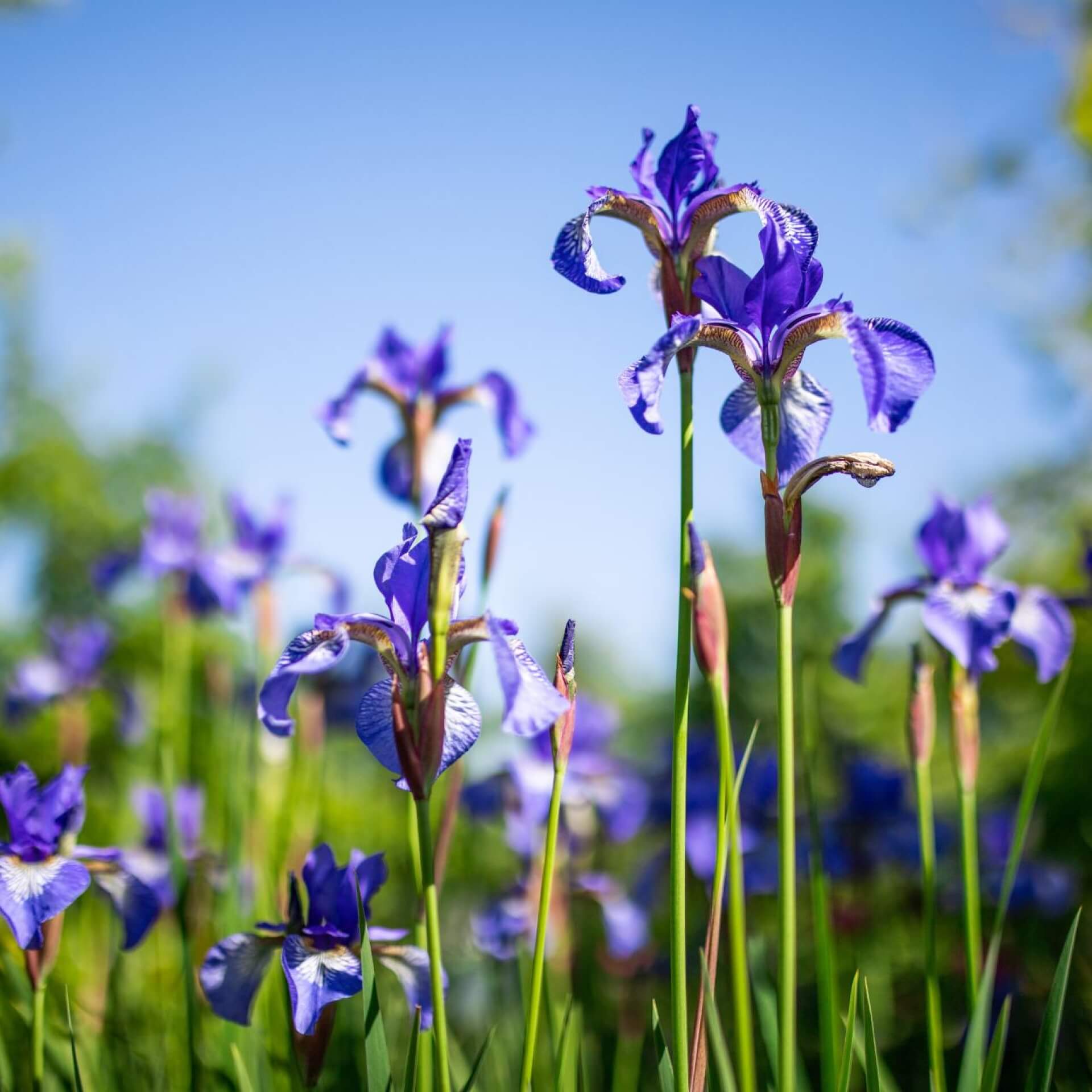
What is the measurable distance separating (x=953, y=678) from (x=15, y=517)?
35.5ft

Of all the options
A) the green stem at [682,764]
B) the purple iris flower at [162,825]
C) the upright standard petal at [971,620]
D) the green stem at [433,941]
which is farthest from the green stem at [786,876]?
the purple iris flower at [162,825]

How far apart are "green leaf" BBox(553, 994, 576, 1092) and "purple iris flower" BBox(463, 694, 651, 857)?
1.01 m

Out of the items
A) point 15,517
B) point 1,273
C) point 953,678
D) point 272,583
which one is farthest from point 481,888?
point 1,273

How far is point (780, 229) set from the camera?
129 centimetres

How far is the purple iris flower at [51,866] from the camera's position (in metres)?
1.46

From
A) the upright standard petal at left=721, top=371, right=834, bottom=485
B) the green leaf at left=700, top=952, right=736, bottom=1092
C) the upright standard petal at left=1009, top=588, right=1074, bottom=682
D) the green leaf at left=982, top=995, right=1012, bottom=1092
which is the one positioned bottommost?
the green leaf at left=982, top=995, right=1012, bottom=1092

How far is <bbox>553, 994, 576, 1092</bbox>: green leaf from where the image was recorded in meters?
1.42

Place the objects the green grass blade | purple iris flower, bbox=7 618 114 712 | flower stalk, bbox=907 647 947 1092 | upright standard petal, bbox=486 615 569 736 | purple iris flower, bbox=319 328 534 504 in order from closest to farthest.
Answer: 1. upright standard petal, bbox=486 615 569 736
2. the green grass blade
3. flower stalk, bbox=907 647 947 1092
4. purple iris flower, bbox=319 328 534 504
5. purple iris flower, bbox=7 618 114 712

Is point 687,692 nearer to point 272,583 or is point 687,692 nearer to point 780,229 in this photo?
point 780,229

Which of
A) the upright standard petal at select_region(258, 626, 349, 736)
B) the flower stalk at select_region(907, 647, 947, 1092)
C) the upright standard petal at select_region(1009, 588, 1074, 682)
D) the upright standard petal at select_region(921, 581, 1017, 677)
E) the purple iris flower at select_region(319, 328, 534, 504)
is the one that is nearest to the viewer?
the upright standard petal at select_region(258, 626, 349, 736)

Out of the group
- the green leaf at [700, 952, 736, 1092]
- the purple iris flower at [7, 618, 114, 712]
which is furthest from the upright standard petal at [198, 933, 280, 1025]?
the purple iris flower at [7, 618, 114, 712]

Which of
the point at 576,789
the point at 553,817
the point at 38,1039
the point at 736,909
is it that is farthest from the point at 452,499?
the point at 576,789

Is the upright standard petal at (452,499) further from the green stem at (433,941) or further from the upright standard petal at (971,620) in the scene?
the upright standard petal at (971,620)

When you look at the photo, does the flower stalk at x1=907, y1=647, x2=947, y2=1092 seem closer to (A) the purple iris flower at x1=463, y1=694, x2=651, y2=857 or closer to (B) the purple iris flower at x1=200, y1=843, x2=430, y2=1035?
(B) the purple iris flower at x1=200, y1=843, x2=430, y2=1035
